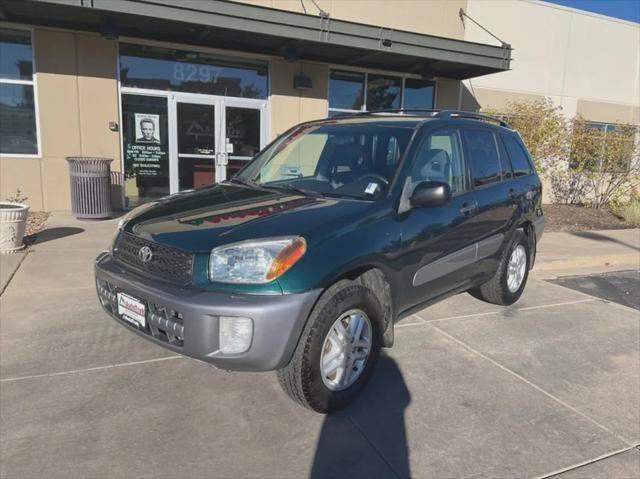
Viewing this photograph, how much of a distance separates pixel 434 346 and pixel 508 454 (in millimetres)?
1446

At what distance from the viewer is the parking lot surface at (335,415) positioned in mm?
2707

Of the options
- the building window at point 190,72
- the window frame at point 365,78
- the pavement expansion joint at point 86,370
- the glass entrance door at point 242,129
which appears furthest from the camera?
the window frame at point 365,78

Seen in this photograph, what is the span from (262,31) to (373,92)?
4.33 meters

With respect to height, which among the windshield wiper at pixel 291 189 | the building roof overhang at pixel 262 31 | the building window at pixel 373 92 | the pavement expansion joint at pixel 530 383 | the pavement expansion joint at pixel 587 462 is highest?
the building roof overhang at pixel 262 31

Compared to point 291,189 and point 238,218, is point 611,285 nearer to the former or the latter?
point 291,189

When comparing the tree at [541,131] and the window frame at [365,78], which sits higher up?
the window frame at [365,78]

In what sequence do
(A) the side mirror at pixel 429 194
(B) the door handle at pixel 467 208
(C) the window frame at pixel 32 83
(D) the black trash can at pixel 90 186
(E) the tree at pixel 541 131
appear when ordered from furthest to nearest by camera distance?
1. (E) the tree at pixel 541 131
2. (C) the window frame at pixel 32 83
3. (D) the black trash can at pixel 90 186
4. (B) the door handle at pixel 467 208
5. (A) the side mirror at pixel 429 194

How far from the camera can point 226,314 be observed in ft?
8.75

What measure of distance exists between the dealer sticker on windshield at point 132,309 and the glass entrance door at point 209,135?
781 cm

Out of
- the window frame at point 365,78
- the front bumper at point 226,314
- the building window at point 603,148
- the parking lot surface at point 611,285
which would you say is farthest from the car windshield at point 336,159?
the building window at point 603,148

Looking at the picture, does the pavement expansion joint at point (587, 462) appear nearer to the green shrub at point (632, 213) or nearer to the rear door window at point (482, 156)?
the rear door window at point (482, 156)

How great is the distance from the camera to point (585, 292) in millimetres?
6359

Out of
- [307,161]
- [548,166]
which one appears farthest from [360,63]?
[307,161]

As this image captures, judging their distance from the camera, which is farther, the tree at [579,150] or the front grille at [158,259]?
the tree at [579,150]
